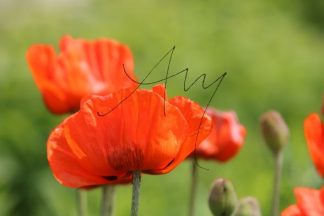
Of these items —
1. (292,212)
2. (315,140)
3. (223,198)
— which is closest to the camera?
(292,212)

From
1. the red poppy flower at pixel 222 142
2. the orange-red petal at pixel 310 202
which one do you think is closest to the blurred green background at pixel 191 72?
the red poppy flower at pixel 222 142

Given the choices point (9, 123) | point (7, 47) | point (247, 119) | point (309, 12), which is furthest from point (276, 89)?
point (309, 12)

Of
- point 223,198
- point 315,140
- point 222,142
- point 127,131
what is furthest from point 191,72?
point 127,131

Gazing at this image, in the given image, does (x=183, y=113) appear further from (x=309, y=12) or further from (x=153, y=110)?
(x=309, y=12)

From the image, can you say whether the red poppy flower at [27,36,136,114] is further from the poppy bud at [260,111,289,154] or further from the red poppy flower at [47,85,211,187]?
the red poppy flower at [47,85,211,187]

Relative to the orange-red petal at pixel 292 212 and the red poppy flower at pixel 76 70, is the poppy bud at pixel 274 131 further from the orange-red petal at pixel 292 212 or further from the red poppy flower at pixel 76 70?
the orange-red petal at pixel 292 212

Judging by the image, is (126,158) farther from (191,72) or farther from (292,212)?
(191,72)
